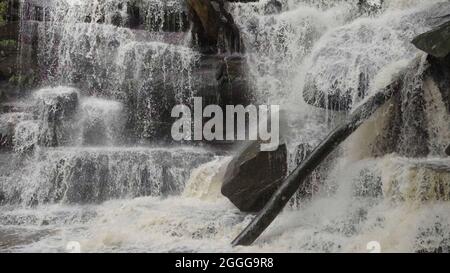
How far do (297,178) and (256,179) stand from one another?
39.4 inches

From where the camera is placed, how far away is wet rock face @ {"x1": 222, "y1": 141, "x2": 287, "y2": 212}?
598 centimetres

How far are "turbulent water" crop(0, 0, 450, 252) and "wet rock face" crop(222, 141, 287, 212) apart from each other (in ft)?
0.72

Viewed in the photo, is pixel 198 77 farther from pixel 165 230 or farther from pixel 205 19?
pixel 165 230

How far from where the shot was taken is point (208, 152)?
823cm

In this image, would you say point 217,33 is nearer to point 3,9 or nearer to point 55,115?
point 55,115

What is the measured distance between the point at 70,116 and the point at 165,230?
406 centimetres

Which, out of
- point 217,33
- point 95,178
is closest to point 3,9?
point 217,33

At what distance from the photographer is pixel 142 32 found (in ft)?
33.8

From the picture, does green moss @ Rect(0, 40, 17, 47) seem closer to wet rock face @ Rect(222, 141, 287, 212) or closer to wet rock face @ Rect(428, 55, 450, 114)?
wet rock face @ Rect(222, 141, 287, 212)

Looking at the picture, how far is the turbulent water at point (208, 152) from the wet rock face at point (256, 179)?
218 mm
